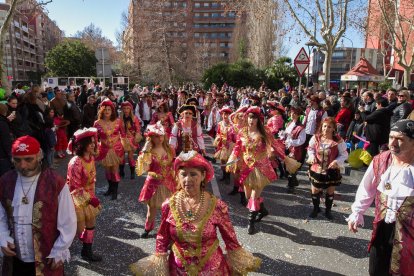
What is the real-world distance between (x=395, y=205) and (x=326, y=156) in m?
2.75

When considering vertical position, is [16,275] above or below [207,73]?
below

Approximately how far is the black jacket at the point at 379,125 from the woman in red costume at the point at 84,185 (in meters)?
6.56

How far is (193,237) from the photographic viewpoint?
2.74 m

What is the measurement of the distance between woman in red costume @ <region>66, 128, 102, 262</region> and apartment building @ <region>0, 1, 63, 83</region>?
62.3 m

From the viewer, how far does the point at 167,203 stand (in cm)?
291

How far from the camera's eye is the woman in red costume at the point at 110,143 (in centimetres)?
655

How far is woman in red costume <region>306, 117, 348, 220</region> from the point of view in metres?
5.60

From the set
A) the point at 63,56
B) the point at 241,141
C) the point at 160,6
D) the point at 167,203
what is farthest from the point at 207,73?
the point at 167,203

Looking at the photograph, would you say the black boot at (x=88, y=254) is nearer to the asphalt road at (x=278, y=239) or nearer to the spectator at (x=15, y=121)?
the asphalt road at (x=278, y=239)

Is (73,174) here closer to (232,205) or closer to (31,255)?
(31,255)

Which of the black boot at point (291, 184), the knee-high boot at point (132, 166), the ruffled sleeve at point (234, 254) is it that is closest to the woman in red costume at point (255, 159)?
the black boot at point (291, 184)

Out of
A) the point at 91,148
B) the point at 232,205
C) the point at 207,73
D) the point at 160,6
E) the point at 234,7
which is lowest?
the point at 232,205

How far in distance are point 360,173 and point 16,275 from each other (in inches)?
315

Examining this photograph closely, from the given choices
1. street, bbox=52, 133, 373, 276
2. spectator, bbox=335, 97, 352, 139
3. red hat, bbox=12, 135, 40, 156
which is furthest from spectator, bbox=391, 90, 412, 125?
red hat, bbox=12, 135, 40, 156
